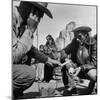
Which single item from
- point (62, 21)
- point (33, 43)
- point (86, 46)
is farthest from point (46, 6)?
point (86, 46)

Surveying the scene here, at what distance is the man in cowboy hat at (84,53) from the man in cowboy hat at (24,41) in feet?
0.94

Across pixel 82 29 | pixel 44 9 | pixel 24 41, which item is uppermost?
pixel 44 9

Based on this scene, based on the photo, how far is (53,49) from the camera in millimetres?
2035

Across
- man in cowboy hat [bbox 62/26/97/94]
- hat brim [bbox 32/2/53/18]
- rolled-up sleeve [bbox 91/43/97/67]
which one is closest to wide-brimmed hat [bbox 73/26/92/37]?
man in cowboy hat [bbox 62/26/97/94]

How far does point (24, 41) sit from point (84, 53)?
524 mm

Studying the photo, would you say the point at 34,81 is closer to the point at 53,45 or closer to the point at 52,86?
the point at 52,86

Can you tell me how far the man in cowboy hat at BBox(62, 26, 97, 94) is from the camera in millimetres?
2088

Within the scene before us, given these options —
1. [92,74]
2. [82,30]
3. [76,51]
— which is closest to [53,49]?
[76,51]

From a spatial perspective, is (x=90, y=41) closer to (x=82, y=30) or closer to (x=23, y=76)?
(x=82, y=30)

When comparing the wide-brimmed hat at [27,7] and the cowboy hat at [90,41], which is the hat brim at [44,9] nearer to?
the wide-brimmed hat at [27,7]

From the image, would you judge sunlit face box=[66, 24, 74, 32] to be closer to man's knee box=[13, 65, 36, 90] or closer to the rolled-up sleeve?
the rolled-up sleeve

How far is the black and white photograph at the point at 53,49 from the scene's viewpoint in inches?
76.6

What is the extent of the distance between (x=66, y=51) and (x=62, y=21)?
0.25 meters

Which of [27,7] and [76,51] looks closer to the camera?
[27,7]
